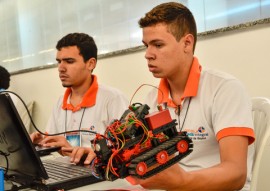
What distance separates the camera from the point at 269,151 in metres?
1.09

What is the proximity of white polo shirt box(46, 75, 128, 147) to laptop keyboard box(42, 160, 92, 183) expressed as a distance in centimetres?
55

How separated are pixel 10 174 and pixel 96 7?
6.02 ft

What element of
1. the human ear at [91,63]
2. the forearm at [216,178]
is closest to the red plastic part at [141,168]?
the forearm at [216,178]

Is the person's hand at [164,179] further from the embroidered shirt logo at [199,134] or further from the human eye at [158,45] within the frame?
the human eye at [158,45]

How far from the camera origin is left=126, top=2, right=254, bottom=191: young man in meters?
0.96

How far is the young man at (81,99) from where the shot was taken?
1.84 m

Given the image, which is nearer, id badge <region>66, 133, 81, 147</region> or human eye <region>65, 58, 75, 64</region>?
id badge <region>66, 133, 81, 147</region>

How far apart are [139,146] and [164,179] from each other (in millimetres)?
88

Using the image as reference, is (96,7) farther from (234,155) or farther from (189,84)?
(234,155)

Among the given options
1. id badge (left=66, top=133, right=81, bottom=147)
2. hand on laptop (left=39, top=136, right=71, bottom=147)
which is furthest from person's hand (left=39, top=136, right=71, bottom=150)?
id badge (left=66, top=133, right=81, bottom=147)

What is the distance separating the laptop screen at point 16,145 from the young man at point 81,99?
2.47 feet

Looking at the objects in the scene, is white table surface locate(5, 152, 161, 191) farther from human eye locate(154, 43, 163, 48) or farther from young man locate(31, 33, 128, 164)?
young man locate(31, 33, 128, 164)

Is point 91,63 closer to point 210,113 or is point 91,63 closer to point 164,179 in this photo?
point 210,113

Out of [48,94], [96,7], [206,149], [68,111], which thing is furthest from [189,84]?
[48,94]
